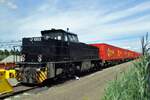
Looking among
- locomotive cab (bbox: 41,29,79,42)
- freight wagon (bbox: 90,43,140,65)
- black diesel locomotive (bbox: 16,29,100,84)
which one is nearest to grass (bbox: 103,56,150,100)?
black diesel locomotive (bbox: 16,29,100,84)

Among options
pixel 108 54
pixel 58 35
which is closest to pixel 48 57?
pixel 58 35

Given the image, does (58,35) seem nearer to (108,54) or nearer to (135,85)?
(135,85)

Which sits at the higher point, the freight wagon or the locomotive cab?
the locomotive cab

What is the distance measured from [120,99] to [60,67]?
1208 cm

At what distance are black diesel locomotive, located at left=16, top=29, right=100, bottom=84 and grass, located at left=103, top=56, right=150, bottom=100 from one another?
33.9 feet

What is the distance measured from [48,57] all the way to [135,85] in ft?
38.1

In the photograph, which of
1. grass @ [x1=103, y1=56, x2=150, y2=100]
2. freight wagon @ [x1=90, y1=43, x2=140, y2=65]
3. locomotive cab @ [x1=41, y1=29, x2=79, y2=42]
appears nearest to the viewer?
grass @ [x1=103, y1=56, x2=150, y2=100]

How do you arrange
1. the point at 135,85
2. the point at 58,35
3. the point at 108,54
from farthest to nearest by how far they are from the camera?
the point at 108,54 < the point at 58,35 < the point at 135,85

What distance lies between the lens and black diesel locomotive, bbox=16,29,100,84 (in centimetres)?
1521

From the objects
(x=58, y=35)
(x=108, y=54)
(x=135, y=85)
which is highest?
(x=58, y=35)

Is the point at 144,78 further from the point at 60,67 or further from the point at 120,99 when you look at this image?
the point at 60,67

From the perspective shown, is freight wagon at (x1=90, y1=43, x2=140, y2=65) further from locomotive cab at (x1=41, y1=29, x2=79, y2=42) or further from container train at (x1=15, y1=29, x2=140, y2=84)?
locomotive cab at (x1=41, y1=29, x2=79, y2=42)

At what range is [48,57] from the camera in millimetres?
16016

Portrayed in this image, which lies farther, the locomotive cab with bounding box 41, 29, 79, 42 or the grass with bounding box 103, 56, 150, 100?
the locomotive cab with bounding box 41, 29, 79, 42
